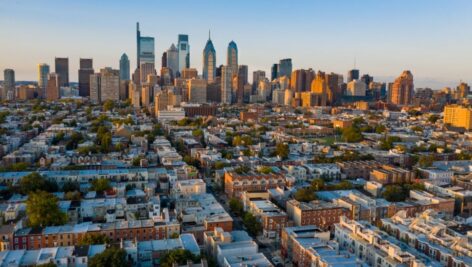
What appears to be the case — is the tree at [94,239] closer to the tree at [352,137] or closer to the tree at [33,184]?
the tree at [33,184]

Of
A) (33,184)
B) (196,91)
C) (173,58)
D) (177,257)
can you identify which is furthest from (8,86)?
(177,257)

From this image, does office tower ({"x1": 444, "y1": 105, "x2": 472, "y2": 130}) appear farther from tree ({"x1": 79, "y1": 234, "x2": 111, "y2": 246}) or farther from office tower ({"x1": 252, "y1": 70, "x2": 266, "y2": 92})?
office tower ({"x1": 252, "y1": 70, "x2": 266, "y2": 92})

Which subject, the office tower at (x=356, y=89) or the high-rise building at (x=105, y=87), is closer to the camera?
the high-rise building at (x=105, y=87)

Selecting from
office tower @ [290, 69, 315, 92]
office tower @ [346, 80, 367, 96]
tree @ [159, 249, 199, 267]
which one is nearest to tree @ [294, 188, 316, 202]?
tree @ [159, 249, 199, 267]

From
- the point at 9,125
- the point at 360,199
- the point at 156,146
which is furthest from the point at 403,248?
the point at 9,125

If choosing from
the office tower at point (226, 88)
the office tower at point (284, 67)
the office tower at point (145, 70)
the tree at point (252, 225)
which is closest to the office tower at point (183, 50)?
the office tower at point (145, 70)

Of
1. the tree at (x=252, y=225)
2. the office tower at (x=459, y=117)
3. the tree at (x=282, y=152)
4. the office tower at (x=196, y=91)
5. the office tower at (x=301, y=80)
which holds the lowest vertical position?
the tree at (x=252, y=225)
